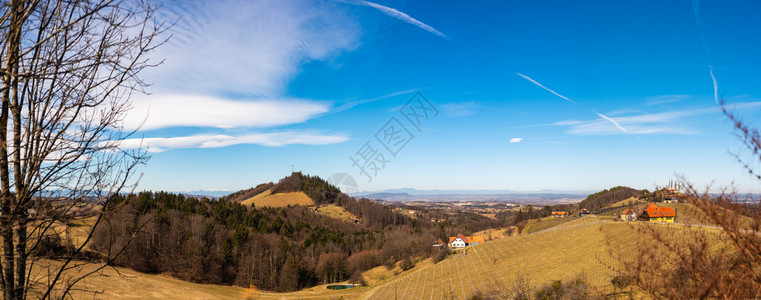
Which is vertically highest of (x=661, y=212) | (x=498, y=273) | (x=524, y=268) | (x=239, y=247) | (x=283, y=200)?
(x=661, y=212)

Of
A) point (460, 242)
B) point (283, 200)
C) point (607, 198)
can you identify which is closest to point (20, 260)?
point (460, 242)

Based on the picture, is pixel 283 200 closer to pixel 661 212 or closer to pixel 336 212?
pixel 336 212

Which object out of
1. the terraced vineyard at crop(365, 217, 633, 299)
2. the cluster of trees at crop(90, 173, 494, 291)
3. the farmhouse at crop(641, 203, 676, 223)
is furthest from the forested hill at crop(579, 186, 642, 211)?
the terraced vineyard at crop(365, 217, 633, 299)

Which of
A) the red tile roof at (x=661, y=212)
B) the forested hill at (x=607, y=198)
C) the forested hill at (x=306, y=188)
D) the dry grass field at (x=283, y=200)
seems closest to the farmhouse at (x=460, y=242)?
the red tile roof at (x=661, y=212)

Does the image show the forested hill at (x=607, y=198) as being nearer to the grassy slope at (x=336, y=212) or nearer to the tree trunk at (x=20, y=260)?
the grassy slope at (x=336, y=212)

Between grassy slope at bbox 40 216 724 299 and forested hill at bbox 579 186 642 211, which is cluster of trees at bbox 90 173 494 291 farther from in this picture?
forested hill at bbox 579 186 642 211

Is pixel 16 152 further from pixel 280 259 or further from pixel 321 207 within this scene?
pixel 321 207
